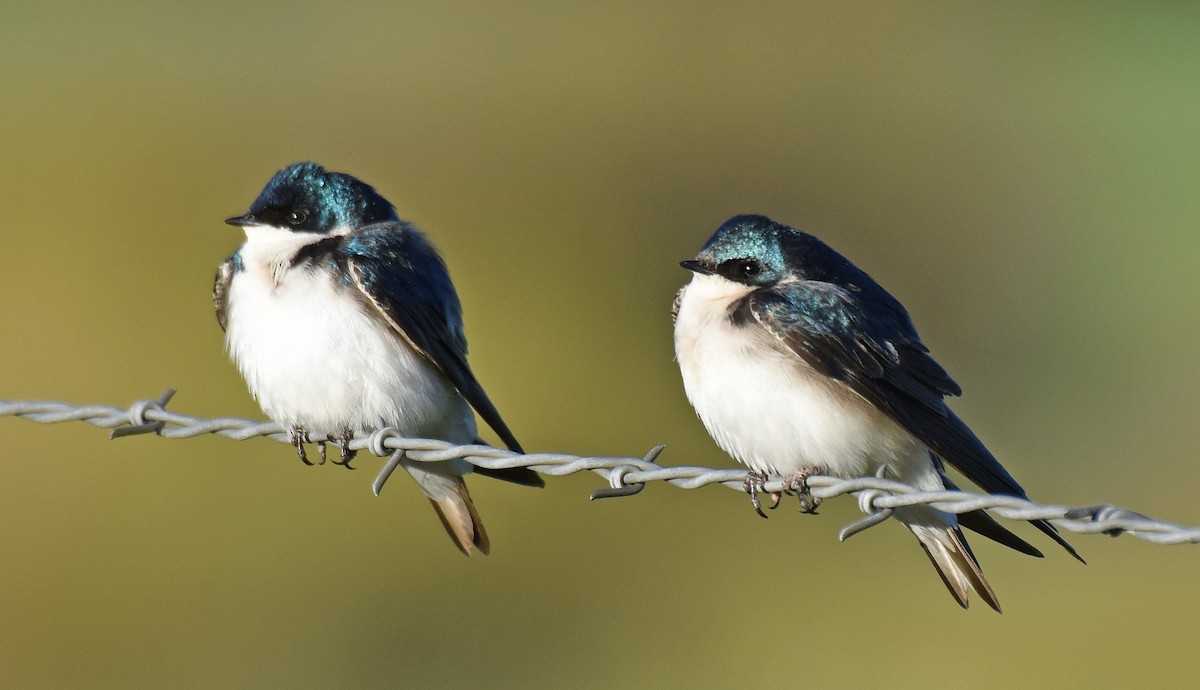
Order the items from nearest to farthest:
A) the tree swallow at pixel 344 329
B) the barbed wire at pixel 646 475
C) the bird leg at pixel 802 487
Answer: the barbed wire at pixel 646 475, the bird leg at pixel 802 487, the tree swallow at pixel 344 329

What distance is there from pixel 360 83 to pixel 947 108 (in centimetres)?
633

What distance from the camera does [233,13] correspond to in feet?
64.8

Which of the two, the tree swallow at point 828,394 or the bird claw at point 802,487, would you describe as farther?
the tree swallow at point 828,394

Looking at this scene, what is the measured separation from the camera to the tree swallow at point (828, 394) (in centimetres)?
426

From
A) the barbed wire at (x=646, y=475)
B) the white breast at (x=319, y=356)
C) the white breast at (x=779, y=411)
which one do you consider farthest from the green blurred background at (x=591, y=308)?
the barbed wire at (x=646, y=475)

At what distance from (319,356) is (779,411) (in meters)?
1.30

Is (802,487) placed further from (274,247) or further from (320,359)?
(274,247)

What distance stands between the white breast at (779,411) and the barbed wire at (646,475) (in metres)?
0.14

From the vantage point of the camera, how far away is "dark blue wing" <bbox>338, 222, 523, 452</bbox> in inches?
182

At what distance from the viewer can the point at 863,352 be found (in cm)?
432

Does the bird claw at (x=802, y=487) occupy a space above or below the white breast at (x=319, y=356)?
below

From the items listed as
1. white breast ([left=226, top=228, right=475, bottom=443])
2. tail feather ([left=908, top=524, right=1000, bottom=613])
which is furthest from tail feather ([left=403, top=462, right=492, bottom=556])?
tail feather ([left=908, top=524, right=1000, bottom=613])

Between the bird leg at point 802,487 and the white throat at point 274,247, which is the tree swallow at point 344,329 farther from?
the bird leg at point 802,487

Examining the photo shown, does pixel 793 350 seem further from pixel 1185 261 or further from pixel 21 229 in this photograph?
pixel 1185 261
